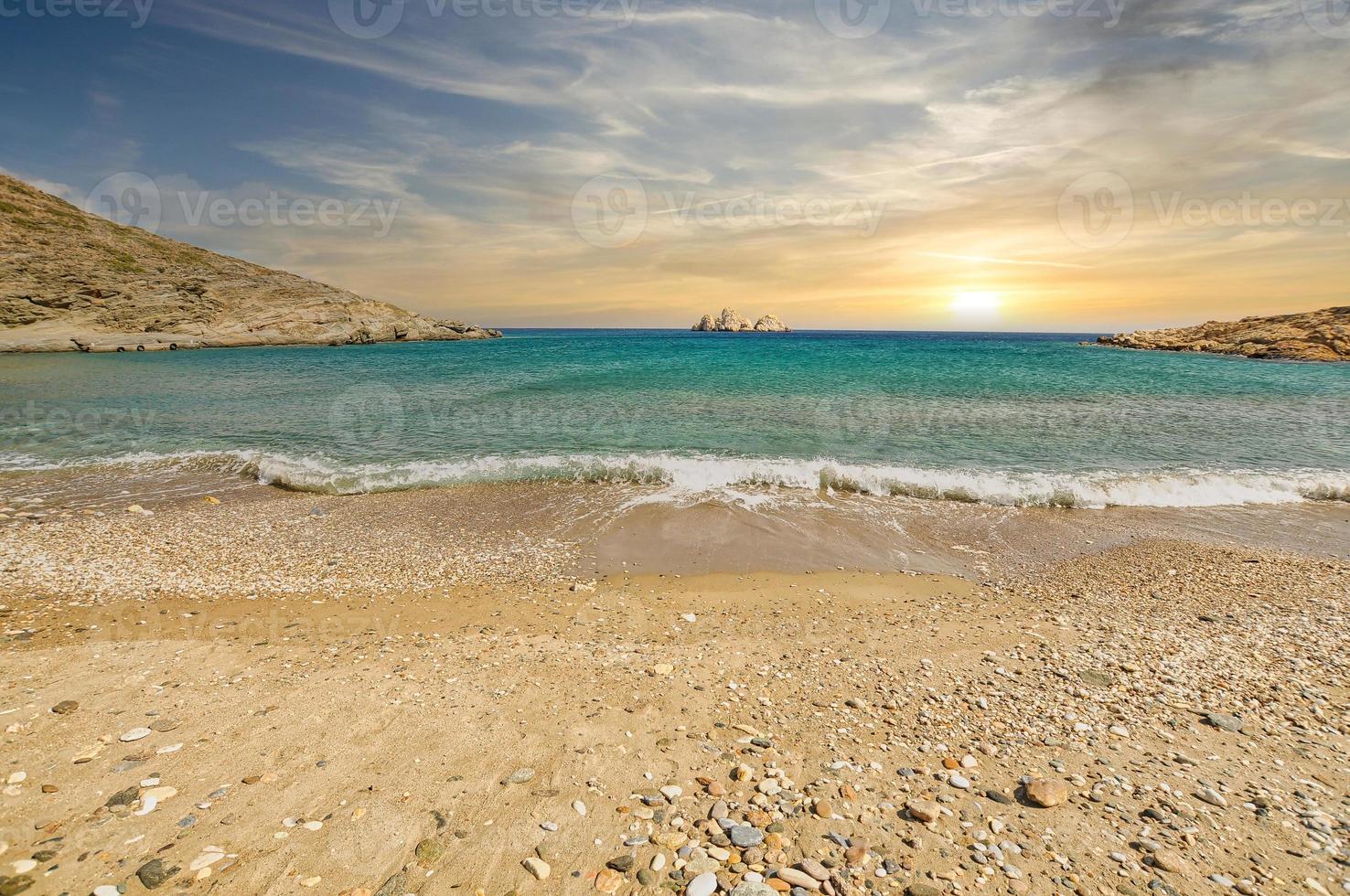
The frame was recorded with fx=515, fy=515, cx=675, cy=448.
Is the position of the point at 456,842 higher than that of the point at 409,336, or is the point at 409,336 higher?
the point at 409,336

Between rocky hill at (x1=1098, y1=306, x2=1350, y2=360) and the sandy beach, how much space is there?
7234 centimetres

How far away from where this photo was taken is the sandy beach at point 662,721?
348 centimetres

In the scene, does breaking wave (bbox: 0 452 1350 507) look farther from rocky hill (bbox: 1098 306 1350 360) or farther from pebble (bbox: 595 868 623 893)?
rocky hill (bbox: 1098 306 1350 360)

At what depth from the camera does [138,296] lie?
72812 mm

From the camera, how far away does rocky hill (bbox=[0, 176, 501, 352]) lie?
213ft

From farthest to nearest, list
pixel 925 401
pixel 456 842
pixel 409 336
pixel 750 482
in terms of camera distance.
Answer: pixel 409 336 → pixel 925 401 → pixel 750 482 → pixel 456 842

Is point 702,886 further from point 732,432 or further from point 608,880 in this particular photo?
point 732,432

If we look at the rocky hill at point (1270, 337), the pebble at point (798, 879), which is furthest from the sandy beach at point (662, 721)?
the rocky hill at point (1270, 337)

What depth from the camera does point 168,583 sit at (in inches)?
311

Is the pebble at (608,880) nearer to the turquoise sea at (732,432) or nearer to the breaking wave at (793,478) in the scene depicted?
the breaking wave at (793,478)

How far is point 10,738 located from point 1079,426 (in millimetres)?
27304

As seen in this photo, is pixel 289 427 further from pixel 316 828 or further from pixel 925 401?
pixel 925 401

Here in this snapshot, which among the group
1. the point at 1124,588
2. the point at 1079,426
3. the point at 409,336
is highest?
the point at 409,336

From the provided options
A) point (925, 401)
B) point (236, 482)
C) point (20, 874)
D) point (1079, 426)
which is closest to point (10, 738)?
point (20, 874)
